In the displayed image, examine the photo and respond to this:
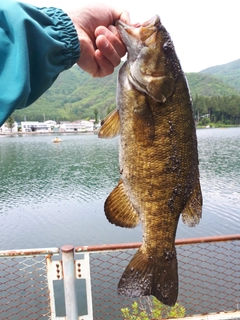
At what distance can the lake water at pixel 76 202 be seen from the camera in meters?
14.6

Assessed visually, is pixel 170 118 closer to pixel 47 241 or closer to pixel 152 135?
pixel 152 135

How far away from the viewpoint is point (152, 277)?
205 centimetres

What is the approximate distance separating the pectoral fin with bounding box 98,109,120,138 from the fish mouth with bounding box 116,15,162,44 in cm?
45

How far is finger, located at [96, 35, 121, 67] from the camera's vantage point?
198 centimetres

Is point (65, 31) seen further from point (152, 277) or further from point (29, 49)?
point (152, 277)

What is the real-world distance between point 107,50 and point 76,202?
740 inches

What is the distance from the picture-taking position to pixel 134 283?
2.03 meters

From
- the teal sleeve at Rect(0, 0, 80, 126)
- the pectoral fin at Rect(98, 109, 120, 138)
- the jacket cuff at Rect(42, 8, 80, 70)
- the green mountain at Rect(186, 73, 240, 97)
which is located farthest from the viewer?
the green mountain at Rect(186, 73, 240, 97)

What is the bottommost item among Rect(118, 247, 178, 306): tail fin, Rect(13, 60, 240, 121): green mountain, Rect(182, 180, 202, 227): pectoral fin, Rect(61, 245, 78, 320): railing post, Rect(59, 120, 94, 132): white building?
Rect(61, 245, 78, 320): railing post

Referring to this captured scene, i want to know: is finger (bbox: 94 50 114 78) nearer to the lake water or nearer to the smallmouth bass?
the smallmouth bass

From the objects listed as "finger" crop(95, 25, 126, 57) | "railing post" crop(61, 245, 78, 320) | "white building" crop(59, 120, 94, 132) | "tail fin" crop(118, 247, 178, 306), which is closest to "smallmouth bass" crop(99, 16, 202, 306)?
"tail fin" crop(118, 247, 178, 306)

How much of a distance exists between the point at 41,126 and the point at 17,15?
110m

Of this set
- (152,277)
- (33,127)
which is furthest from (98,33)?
(33,127)

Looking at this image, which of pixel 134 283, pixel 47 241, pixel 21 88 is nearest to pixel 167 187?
pixel 134 283
